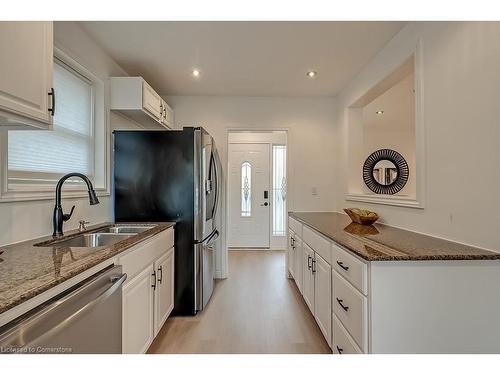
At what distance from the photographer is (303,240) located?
2918mm

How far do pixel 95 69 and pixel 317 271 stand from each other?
2540 millimetres

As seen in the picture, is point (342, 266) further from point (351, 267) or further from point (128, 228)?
point (128, 228)

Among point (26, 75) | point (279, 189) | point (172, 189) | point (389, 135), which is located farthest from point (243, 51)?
point (389, 135)

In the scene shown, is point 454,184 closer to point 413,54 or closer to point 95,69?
point 413,54

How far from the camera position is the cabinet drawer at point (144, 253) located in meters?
1.64

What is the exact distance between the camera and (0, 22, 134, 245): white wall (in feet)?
5.27

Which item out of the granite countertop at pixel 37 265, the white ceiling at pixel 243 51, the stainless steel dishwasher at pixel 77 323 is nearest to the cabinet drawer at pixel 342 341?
the stainless steel dishwasher at pixel 77 323

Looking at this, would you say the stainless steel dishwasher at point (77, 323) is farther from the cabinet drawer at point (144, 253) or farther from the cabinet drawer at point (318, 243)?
the cabinet drawer at point (318, 243)

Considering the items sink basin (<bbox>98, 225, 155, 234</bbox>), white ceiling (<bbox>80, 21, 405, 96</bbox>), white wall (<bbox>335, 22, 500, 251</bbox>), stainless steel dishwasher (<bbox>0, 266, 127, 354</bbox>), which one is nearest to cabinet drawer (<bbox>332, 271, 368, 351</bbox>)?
white wall (<bbox>335, 22, 500, 251</bbox>)

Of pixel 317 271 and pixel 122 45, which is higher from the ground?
pixel 122 45

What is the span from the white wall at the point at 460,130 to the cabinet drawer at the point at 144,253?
1.89 metres
